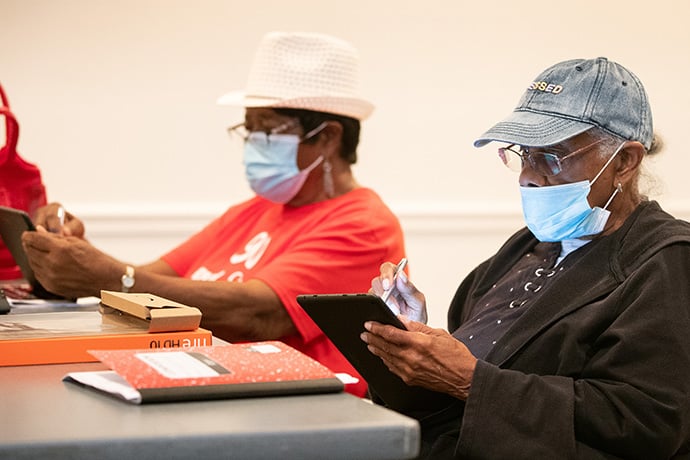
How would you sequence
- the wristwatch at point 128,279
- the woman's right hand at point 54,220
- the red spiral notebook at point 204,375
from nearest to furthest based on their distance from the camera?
the red spiral notebook at point 204,375, the wristwatch at point 128,279, the woman's right hand at point 54,220

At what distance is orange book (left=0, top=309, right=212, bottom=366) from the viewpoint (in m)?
1.43

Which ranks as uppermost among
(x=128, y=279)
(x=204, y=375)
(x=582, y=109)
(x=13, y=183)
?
(x=582, y=109)

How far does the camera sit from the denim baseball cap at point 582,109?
5.66 feet

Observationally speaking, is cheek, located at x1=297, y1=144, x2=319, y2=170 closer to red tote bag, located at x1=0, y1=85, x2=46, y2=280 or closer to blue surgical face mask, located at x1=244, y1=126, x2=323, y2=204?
blue surgical face mask, located at x1=244, y1=126, x2=323, y2=204

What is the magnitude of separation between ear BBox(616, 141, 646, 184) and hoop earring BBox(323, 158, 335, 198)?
102 centimetres

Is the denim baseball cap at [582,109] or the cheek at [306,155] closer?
the denim baseball cap at [582,109]

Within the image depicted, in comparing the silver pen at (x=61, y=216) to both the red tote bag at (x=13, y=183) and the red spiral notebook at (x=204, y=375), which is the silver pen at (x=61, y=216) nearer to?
the red tote bag at (x=13, y=183)

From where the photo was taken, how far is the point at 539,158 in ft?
5.87

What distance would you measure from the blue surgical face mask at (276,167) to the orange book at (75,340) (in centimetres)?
104

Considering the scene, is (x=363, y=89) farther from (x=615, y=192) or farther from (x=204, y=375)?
(x=204, y=375)

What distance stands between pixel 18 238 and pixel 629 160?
55.0 inches

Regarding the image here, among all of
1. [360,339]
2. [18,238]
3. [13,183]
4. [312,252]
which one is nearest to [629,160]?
[360,339]

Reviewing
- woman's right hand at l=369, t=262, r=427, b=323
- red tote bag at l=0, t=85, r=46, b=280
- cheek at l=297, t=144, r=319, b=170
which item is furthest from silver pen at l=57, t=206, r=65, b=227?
woman's right hand at l=369, t=262, r=427, b=323

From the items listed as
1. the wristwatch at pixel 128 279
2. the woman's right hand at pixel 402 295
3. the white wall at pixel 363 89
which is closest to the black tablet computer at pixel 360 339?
the woman's right hand at pixel 402 295
